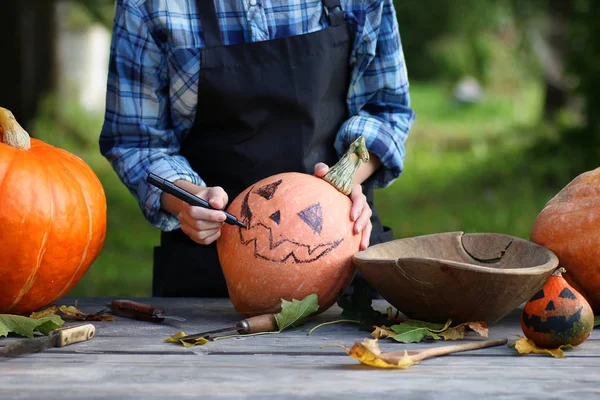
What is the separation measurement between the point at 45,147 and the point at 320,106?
77 centimetres

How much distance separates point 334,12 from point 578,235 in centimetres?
94

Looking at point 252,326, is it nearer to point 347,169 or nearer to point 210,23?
point 347,169

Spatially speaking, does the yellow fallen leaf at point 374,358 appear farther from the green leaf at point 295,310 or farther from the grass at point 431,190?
the grass at point 431,190

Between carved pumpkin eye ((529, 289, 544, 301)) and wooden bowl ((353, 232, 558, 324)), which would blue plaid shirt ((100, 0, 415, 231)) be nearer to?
wooden bowl ((353, 232, 558, 324))

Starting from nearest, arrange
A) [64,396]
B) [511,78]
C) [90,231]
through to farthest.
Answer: [64,396] < [90,231] < [511,78]

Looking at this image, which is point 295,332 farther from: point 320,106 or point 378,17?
point 378,17

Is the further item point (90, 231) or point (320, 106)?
point (320, 106)

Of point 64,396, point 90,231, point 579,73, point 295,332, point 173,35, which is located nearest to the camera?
point 64,396

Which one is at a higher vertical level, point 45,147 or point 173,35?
point 173,35

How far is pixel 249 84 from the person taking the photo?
2283mm

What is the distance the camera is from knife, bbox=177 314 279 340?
1749mm

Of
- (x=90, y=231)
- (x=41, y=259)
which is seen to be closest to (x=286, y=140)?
(x=90, y=231)

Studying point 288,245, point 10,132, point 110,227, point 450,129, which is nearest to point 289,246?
point 288,245

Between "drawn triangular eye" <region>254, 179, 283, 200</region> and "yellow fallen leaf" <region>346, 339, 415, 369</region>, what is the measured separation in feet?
1.68
